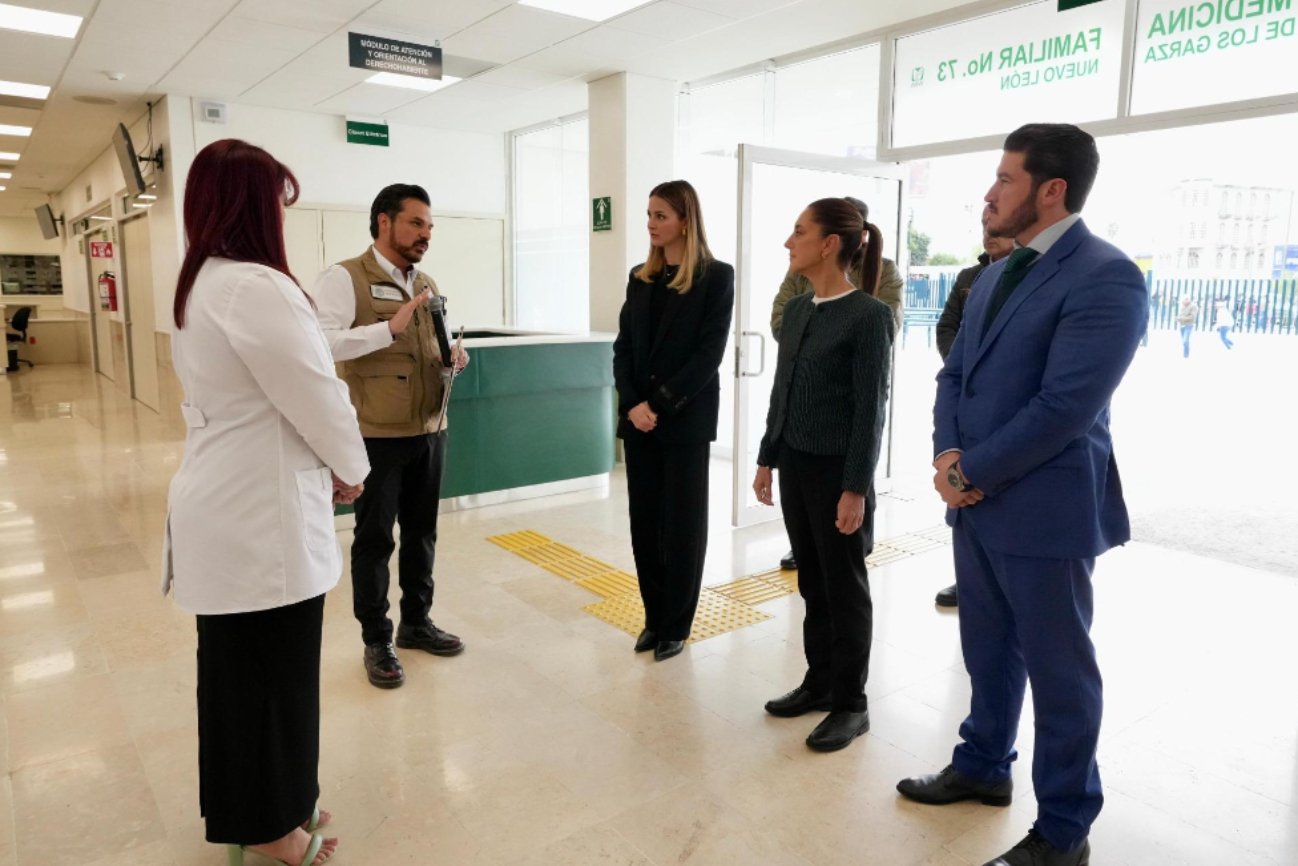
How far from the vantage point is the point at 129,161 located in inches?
315

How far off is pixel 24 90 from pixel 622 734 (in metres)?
7.97

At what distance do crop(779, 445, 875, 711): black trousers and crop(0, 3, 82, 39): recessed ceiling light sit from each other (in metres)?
5.45

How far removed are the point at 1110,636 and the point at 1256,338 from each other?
4.07m

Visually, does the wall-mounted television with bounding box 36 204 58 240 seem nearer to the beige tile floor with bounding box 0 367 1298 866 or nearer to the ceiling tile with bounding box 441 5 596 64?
the ceiling tile with bounding box 441 5 596 64

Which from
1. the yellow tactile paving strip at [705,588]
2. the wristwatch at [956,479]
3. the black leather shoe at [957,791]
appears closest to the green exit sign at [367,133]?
the yellow tactile paving strip at [705,588]

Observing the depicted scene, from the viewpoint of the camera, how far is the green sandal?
2012 millimetres

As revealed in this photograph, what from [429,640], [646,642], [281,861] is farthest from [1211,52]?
[281,861]

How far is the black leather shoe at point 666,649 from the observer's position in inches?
130

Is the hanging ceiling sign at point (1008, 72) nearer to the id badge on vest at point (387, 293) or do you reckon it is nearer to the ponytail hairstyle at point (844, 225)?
the ponytail hairstyle at point (844, 225)

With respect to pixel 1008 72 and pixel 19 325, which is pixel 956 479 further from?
pixel 19 325

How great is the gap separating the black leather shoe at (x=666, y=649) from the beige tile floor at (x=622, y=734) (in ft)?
0.21

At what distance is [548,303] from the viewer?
9172 mm

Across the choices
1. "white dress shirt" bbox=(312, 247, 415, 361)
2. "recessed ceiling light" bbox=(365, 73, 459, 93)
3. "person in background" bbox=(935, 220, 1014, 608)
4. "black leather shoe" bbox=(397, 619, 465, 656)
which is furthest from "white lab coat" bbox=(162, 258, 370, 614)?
"recessed ceiling light" bbox=(365, 73, 459, 93)

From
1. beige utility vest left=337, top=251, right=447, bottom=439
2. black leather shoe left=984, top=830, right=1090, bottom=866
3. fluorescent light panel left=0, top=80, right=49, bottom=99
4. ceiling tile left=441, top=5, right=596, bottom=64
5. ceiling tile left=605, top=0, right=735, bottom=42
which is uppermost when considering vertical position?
fluorescent light panel left=0, top=80, right=49, bottom=99
